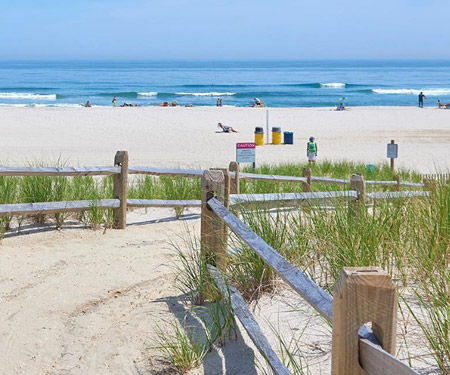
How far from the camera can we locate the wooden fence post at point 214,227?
16.6 ft

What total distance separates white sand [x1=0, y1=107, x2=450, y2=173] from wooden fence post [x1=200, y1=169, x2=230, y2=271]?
8907 millimetres

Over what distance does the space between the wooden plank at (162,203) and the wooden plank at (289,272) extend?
3358mm

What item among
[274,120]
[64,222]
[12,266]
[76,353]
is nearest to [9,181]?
[64,222]

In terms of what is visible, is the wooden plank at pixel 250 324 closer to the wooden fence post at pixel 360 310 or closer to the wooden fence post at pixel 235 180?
the wooden fence post at pixel 360 310

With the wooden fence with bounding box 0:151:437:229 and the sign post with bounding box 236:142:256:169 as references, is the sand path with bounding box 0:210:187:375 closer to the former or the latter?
the wooden fence with bounding box 0:151:437:229

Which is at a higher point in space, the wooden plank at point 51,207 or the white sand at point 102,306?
the wooden plank at point 51,207

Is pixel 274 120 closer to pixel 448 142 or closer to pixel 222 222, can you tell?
pixel 448 142

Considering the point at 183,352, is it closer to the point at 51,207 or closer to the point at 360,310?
the point at 360,310

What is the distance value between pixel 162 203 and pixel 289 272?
5.36m

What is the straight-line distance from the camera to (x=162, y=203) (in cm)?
841

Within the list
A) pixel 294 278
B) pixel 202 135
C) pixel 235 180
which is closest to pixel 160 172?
pixel 235 180

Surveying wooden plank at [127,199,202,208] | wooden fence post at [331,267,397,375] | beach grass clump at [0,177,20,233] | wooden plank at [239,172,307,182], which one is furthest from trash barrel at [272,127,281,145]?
wooden fence post at [331,267,397,375]

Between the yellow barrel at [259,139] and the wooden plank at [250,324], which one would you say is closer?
the wooden plank at [250,324]

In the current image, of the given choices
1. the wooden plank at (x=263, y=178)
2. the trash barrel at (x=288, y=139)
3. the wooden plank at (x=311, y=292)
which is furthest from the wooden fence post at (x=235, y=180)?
the trash barrel at (x=288, y=139)
